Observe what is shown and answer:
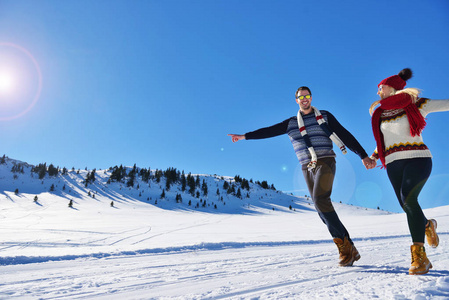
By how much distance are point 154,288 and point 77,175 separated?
10173cm

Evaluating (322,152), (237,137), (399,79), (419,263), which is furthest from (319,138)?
(419,263)

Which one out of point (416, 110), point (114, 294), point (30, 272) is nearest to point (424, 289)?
point (416, 110)

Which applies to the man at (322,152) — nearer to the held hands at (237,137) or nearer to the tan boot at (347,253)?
the tan boot at (347,253)

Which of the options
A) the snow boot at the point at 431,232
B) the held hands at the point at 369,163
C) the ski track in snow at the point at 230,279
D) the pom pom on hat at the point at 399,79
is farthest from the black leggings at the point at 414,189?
the pom pom on hat at the point at 399,79

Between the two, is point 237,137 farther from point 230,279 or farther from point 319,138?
point 230,279

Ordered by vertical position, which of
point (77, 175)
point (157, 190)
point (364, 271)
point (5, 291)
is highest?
point (77, 175)

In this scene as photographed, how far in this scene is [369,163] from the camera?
283cm

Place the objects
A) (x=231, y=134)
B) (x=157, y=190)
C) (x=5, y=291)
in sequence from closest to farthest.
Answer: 1. (x=5, y=291)
2. (x=231, y=134)
3. (x=157, y=190)

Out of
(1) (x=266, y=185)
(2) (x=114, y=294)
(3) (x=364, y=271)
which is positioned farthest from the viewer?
(1) (x=266, y=185)

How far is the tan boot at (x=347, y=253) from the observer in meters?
2.40

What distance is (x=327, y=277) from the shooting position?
191 centimetres

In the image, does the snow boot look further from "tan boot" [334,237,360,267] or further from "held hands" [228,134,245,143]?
"held hands" [228,134,245,143]

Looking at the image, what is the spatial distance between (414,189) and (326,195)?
0.86m

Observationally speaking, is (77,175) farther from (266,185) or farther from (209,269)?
(209,269)
